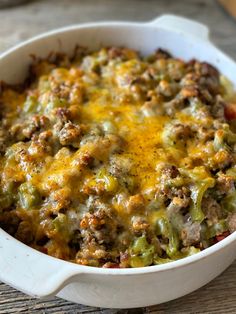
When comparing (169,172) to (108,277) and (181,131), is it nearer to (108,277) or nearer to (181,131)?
(181,131)

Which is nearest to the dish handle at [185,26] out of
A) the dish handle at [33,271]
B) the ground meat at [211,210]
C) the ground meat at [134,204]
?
the ground meat at [211,210]

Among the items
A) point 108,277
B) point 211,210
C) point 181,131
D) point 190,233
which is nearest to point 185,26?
point 181,131

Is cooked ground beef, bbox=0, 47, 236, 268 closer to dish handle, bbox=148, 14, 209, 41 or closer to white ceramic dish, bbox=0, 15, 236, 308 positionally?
white ceramic dish, bbox=0, 15, 236, 308

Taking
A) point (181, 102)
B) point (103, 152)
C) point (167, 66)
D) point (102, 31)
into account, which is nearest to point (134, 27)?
point (102, 31)

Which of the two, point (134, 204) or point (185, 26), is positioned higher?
point (185, 26)

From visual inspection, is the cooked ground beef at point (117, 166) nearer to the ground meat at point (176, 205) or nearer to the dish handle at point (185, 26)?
the ground meat at point (176, 205)

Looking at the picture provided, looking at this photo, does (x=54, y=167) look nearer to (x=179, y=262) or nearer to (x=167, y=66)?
(x=179, y=262)
